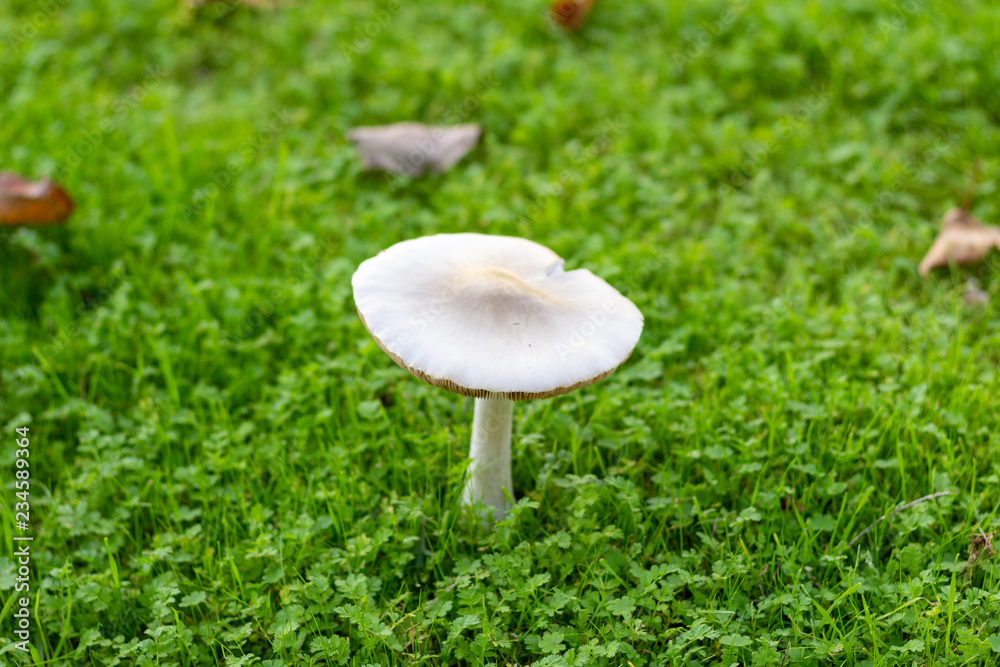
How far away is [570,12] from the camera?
5.62 m

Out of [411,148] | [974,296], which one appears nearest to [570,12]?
[411,148]

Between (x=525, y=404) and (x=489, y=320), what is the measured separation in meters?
0.99

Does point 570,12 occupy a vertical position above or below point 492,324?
above

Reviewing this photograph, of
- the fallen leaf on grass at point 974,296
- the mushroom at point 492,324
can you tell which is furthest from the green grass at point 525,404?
the mushroom at point 492,324

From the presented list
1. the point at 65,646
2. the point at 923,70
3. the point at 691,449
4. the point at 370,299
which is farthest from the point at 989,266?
the point at 65,646

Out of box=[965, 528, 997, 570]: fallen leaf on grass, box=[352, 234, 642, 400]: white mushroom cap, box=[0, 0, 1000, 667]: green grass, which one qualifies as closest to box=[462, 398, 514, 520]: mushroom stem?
box=[0, 0, 1000, 667]: green grass

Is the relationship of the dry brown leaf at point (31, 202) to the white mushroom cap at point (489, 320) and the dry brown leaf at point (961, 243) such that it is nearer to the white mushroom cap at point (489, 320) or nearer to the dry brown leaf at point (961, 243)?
the white mushroom cap at point (489, 320)

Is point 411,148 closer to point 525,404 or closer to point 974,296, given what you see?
point 525,404

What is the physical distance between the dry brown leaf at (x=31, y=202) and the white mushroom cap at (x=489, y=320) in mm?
2202

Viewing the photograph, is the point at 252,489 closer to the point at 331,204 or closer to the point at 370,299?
the point at 370,299

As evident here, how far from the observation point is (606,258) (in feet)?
13.1

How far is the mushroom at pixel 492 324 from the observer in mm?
2391

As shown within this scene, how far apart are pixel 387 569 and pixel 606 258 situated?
1.89 m

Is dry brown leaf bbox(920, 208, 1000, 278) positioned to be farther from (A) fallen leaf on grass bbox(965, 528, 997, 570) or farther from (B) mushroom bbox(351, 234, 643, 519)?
(B) mushroom bbox(351, 234, 643, 519)
